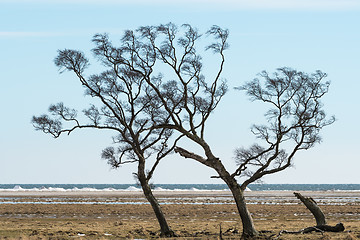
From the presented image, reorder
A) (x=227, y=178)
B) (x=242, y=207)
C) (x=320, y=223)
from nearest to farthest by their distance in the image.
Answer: (x=227, y=178)
(x=242, y=207)
(x=320, y=223)

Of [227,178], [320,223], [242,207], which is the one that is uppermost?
[227,178]

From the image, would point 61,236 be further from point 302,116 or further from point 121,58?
point 302,116

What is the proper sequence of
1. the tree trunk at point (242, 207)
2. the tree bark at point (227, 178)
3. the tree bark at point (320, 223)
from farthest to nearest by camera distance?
the tree bark at point (320, 223) → the tree trunk at point (242, 207) → the tree bark at point (227, 178)

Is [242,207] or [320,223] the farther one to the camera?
[320,223]

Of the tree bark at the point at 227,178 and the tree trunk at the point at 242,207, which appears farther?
the tree trunk at the point at 242,207

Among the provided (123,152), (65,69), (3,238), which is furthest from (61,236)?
(65,69)

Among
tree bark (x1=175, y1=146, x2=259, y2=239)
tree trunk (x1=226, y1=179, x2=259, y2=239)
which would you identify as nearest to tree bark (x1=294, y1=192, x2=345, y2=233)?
tree trunk (x1=226, y1=179, x2=259, y2=239)

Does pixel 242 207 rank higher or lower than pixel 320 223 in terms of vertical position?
higher

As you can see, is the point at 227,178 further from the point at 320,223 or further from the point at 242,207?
the point at 320,223

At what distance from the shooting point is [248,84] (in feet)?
83.6

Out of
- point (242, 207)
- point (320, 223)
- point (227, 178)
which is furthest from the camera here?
point (320, 223)

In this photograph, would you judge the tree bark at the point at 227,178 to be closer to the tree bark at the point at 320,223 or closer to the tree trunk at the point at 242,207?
→ the tree trunk at the point at 242,207

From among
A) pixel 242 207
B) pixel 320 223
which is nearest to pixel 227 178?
pixel 242 207

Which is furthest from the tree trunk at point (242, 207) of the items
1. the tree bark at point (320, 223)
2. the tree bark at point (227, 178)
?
the tree bark at point (320, 223)
